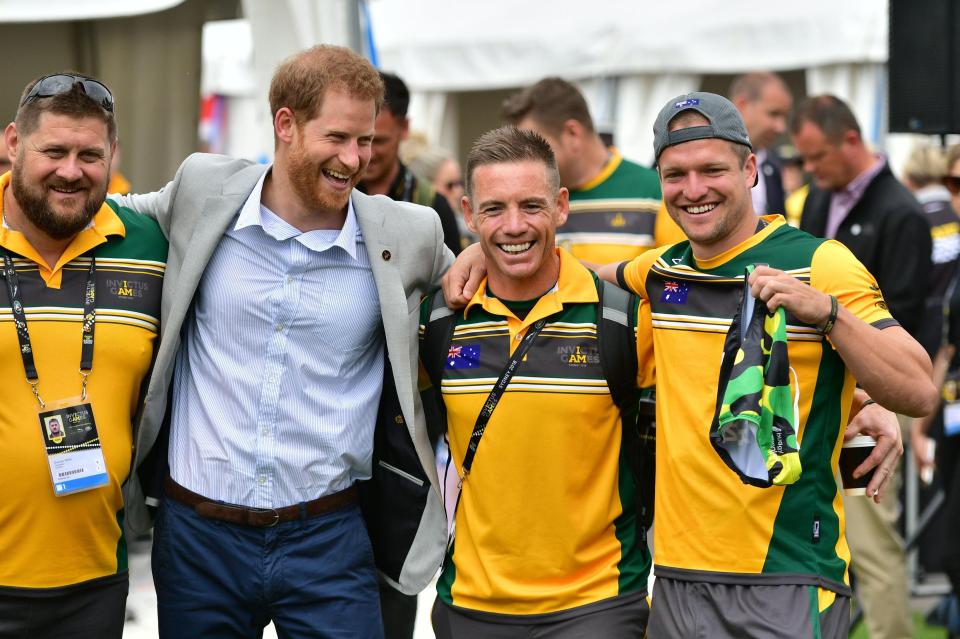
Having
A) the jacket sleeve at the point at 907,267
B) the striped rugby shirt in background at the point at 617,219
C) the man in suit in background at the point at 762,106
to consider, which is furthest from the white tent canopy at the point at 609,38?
the striped rugby shirt in background at the point at 617,219

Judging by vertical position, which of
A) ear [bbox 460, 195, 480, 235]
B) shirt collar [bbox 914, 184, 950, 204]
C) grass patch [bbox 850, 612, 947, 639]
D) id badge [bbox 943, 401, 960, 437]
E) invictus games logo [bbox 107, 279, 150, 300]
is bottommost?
grass patch [bbox 850, 612, 947, 639]

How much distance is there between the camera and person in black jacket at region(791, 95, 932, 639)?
6.70 m

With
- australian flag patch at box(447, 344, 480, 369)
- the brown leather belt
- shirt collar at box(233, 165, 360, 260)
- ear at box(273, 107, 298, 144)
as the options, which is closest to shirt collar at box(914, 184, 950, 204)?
australian flag patch at box(447, 344, 480, 369)

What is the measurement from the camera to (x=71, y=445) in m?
3.95

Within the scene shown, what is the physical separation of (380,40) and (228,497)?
10.2 metres

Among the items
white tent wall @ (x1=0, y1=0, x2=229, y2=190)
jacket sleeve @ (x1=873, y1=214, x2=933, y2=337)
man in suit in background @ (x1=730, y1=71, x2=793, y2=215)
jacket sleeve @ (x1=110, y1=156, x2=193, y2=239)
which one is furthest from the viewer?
man in suit in background @ (x1=730, y1=71, x2=793, y2=215)

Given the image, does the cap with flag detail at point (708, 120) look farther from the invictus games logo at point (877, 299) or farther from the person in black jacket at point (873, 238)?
the person in black jacket at point (873, 238)

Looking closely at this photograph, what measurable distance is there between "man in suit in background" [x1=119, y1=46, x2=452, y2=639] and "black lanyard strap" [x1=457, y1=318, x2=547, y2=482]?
27cm

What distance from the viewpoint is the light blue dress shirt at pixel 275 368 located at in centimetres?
409

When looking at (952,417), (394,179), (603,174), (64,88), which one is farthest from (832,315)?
(952,417)

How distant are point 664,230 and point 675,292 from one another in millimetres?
2246

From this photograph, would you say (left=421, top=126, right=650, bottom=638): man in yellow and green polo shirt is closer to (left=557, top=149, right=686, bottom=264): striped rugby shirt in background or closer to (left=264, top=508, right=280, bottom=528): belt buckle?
(left=264, top=508, right=280, bottom=528): belt buckle

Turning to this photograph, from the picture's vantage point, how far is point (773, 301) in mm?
3490

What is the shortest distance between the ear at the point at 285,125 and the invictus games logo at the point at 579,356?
3.63 feet
